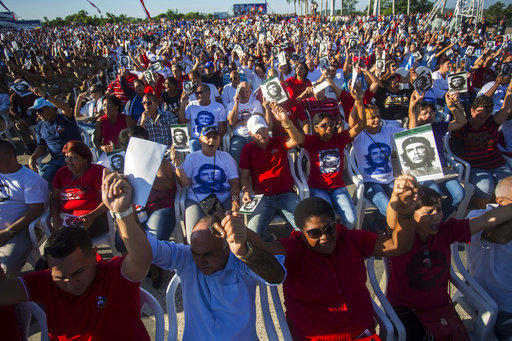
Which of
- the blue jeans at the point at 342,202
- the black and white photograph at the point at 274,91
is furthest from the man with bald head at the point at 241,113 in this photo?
the blue jeans at the point at 342,202

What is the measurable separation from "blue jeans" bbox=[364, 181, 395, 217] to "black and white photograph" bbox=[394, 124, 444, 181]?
31.5 inches

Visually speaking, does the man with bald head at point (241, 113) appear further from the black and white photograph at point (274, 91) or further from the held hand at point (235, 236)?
the held hand at point (235, 236)

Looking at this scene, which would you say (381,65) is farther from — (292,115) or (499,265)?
(499,265)

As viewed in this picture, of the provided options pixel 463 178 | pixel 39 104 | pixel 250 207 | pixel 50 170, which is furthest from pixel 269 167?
pixel 39 104

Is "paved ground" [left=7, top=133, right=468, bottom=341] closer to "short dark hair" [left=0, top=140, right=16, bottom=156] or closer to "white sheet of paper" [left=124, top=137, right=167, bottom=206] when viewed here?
Result: "short dark hair" [left=0, top=140, right=16, bottom=156]

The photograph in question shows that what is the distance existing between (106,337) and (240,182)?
228 cm

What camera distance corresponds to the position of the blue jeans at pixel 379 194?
347 cm

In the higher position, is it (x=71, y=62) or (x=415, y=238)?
(x=71, y=62)

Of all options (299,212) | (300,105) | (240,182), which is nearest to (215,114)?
(300,105)

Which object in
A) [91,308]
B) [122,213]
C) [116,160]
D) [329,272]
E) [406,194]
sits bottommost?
[329,272]

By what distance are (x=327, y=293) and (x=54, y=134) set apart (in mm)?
4414

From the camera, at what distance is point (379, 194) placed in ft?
11.6

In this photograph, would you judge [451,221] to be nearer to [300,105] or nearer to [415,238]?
[415,238]

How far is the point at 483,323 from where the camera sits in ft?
6.55
